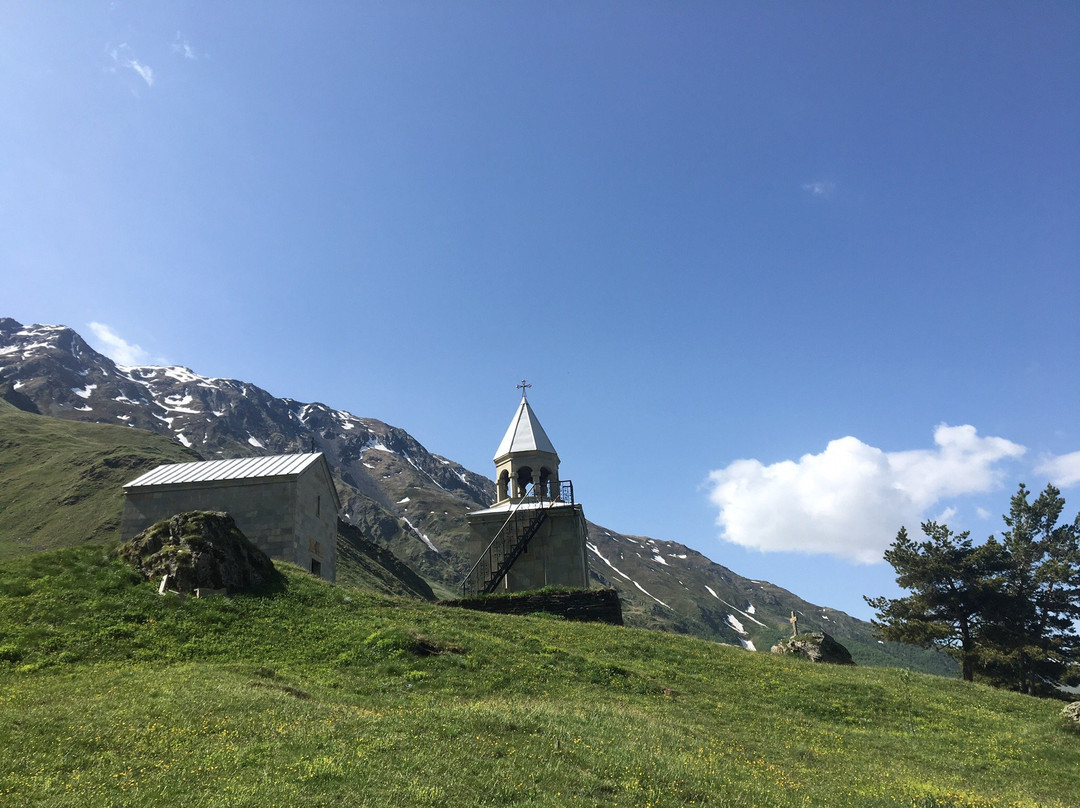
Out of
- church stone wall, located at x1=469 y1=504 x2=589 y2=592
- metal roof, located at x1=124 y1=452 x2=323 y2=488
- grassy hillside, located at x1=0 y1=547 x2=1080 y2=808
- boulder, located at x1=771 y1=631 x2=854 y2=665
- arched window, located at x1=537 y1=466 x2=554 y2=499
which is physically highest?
arched window, located at x1=537 y1=466 x2=554 y2=499

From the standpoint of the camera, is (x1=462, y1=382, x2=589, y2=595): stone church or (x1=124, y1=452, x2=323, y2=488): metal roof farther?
(x1=462, y1=382, x2=589, y2=595): stone church

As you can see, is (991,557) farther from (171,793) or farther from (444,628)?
(171,793)

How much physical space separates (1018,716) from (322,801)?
2280 centimetres

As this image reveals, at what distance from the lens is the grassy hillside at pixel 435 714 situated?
1099cm

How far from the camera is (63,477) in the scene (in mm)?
103250

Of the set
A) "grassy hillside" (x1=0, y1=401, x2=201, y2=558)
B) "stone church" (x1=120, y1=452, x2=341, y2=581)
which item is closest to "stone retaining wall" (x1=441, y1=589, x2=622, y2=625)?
"stone church" (x1=120, y1=452, x2=341, y2=581)

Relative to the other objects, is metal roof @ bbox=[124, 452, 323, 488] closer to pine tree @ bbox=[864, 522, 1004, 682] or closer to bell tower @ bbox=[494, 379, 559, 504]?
bell tower @ bbox=[494, 379, 559, 504]

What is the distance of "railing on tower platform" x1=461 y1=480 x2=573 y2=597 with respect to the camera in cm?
3638

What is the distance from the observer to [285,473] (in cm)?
3186

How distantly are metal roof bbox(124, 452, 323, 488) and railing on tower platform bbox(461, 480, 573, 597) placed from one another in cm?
982

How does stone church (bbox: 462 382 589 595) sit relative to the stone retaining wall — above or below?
above

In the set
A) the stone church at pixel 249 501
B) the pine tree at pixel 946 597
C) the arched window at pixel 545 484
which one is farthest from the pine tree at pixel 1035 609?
the stone church at pixel 249 501

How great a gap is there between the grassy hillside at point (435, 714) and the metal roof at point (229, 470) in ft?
24.2

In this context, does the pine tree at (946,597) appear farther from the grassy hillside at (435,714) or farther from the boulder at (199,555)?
the boulder at (199,555)
